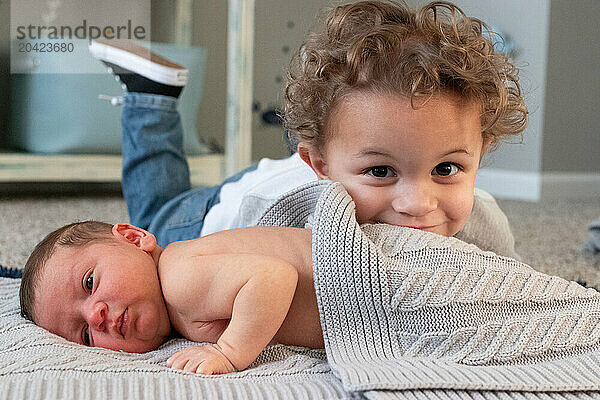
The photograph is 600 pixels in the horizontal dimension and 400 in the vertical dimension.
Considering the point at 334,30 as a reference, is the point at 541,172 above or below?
below

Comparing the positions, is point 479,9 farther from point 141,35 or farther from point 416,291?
point 416,291

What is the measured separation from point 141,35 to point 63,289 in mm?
1680

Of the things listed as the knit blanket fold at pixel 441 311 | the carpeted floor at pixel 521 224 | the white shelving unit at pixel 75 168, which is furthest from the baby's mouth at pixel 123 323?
the white shelving unit at pixel 75 168

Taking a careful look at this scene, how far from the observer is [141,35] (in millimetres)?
2281

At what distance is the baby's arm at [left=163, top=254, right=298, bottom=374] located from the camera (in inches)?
27.3

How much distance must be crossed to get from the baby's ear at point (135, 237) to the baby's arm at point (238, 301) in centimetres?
9

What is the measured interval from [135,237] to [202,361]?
221 millimetres

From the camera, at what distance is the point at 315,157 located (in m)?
0.94

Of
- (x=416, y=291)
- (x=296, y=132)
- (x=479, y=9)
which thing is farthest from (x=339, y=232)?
(x=479, y=9)

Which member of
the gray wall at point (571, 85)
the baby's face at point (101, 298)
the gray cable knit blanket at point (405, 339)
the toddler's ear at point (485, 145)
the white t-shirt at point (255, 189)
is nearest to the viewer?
the gray cable knit blanket at point (405, 339)

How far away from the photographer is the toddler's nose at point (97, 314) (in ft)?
2.41

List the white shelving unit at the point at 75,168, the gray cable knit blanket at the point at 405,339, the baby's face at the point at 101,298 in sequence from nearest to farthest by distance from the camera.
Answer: the gray cable knit blanket at the point at 405,339, the baby's face at the point at 101,298, the white shelving unit at the point at 75,168

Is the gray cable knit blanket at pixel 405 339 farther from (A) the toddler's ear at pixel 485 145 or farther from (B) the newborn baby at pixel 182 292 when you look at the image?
(A) the toddler's ear at pixel 485 145

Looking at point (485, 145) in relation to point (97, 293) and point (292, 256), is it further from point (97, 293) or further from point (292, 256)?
point (97, 293)
